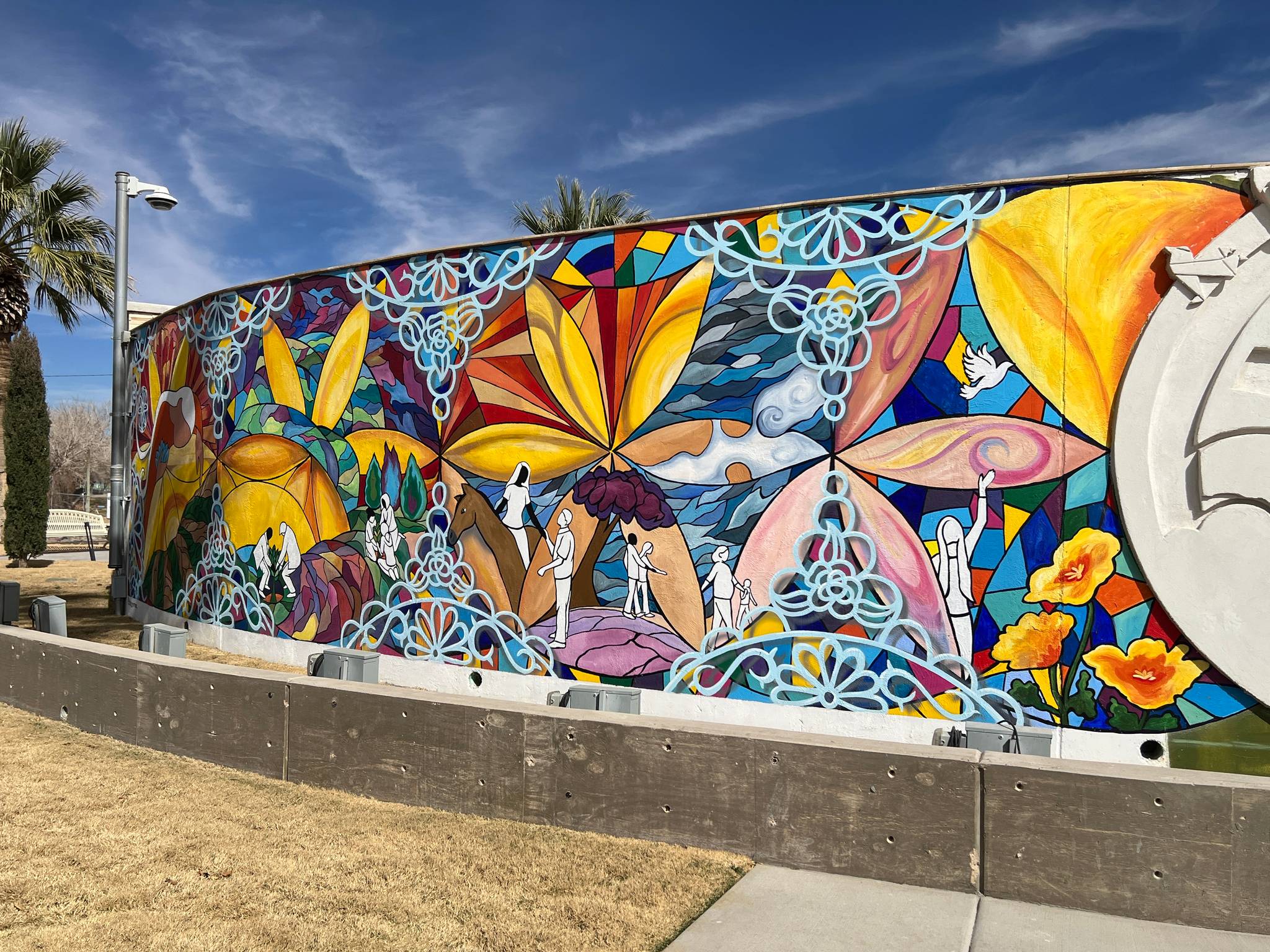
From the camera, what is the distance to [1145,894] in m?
3.96

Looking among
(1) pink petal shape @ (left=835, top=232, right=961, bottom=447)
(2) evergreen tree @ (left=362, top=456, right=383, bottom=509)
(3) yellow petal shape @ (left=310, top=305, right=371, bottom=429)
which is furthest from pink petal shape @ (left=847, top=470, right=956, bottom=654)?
(3) yellow petal shape @ (left=310, top=305, right=371, bottom=429)

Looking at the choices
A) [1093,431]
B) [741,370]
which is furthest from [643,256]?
[1093,431]

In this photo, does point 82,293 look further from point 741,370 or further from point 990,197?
point 990,197

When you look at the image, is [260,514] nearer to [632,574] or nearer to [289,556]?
[289,556]

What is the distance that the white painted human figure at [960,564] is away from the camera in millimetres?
6777

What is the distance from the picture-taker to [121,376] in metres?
13.7

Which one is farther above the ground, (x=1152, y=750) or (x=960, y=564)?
(x=960, y=564)

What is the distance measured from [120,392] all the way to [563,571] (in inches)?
353

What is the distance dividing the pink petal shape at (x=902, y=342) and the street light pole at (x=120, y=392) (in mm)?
11095

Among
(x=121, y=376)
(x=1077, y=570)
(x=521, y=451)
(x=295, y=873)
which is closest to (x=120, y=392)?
(x=121, y=376)

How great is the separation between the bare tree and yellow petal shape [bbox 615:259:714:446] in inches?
2480

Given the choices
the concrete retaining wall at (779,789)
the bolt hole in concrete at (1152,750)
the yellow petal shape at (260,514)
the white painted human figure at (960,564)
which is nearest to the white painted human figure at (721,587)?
the white painted human figure at (960,564)

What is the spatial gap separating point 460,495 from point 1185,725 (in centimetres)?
625

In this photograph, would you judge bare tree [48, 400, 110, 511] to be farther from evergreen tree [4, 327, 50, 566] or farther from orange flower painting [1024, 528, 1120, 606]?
orange flower painting [1024, 528, 1120, 606]
